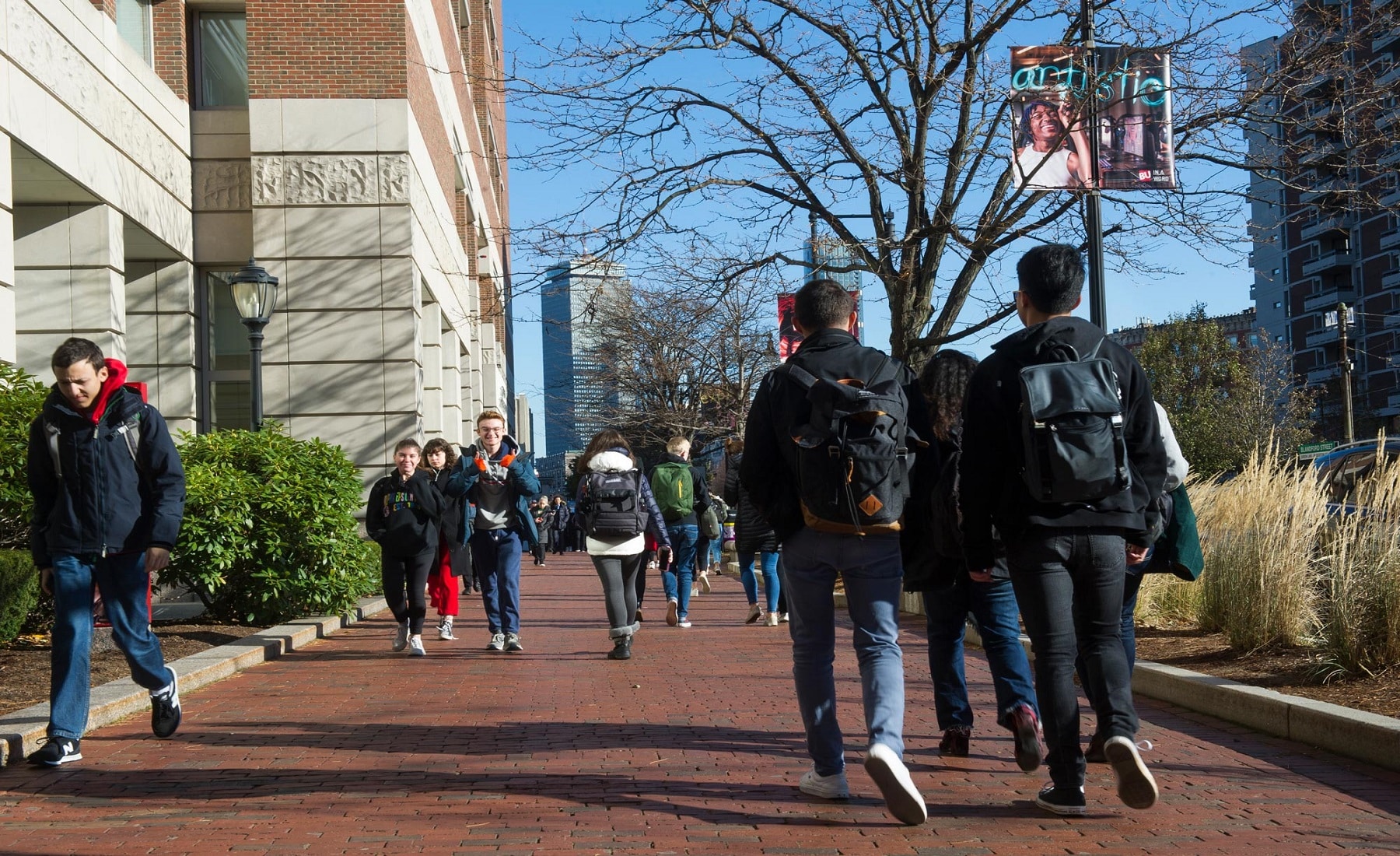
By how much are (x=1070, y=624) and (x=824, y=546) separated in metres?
0.90

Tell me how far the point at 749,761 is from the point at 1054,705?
5.90 ft

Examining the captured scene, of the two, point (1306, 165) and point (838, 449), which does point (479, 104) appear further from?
point (838, 449)

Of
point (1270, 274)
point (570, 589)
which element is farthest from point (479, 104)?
point (1270, 274)

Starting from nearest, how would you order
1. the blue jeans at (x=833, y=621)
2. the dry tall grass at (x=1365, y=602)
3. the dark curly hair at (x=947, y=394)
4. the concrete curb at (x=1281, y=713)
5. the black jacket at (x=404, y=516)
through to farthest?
the blue jeans at (x=833, y=621)
the concrete curb at (x=1281, y=713)
the dark curly hair at (x=947, y=394)
the dry tall grass at (x=1365, y=602)
the black jacket at (x=404, y=516)

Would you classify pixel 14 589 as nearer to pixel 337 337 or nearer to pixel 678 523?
pixel 678 523

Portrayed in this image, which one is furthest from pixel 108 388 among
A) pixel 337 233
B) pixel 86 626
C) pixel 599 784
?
pixel 337 233

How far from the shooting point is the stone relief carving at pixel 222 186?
1967 cm

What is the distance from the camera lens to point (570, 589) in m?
22.1

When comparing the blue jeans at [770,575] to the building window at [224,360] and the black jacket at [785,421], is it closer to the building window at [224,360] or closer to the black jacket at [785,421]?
the black jacket at [785,421]

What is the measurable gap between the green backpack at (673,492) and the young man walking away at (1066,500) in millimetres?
8891

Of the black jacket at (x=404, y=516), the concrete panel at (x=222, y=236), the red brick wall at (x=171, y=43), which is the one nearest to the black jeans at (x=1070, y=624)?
the black jacket at (x=404, y=516)

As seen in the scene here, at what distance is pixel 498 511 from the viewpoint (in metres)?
11.1

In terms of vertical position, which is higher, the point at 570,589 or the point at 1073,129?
the point at 1073,129

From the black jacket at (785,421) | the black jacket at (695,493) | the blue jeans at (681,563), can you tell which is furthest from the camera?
the black jacket at (695,493)
